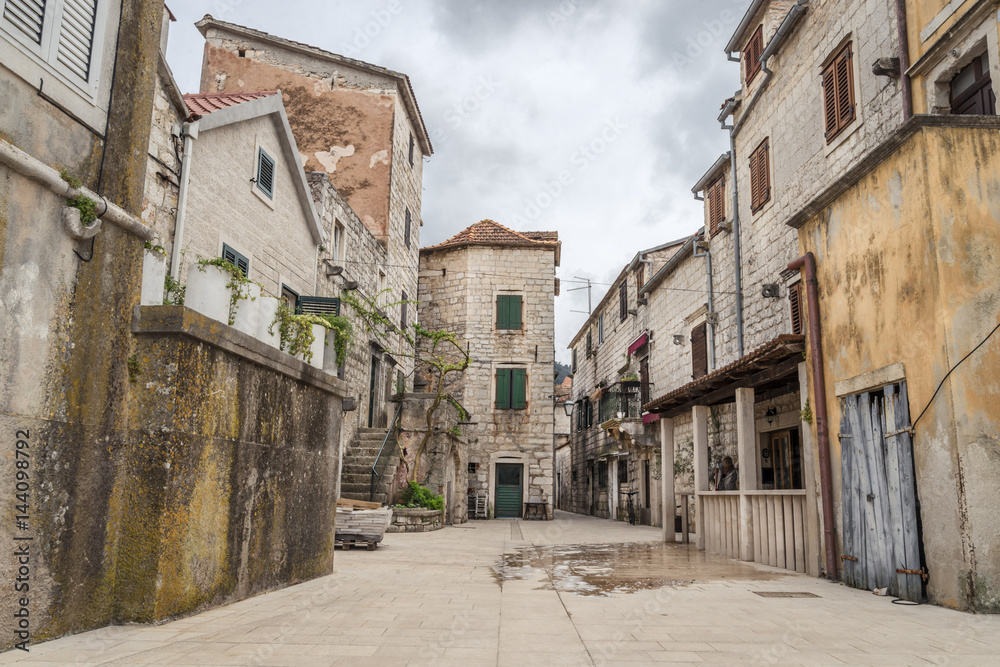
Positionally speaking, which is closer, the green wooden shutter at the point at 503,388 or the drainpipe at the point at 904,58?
the drainpipe at the point at 904,58

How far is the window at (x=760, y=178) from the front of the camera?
46.1 feet

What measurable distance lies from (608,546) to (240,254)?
27.1 feet

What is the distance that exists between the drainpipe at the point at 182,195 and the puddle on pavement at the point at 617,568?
6.08 metres

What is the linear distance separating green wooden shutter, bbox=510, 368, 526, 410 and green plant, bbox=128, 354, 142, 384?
19873mm

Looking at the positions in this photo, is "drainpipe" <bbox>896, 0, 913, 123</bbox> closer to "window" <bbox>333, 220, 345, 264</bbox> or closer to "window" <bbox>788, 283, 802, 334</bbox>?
"window" <bbox>788, 283, 802, 334</bbox>

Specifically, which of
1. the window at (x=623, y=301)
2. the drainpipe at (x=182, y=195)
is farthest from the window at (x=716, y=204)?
the drainpipe at (x=182, y=195)

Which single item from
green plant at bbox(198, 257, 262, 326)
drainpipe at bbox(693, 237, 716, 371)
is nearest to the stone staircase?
drainpipe at bbox(693, 237, 716, 371)

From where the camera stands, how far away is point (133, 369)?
Answer: 5176 millimetres

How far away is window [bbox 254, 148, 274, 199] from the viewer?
1270 centimetres

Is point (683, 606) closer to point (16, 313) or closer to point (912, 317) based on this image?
point (912, 317)

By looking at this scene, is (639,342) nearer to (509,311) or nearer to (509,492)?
(509,311)

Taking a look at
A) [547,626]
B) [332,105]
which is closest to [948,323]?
[547,626]

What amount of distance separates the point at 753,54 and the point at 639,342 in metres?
9.84

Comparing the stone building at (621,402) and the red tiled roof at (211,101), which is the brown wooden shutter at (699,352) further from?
the red tiled roof at (211,101)
